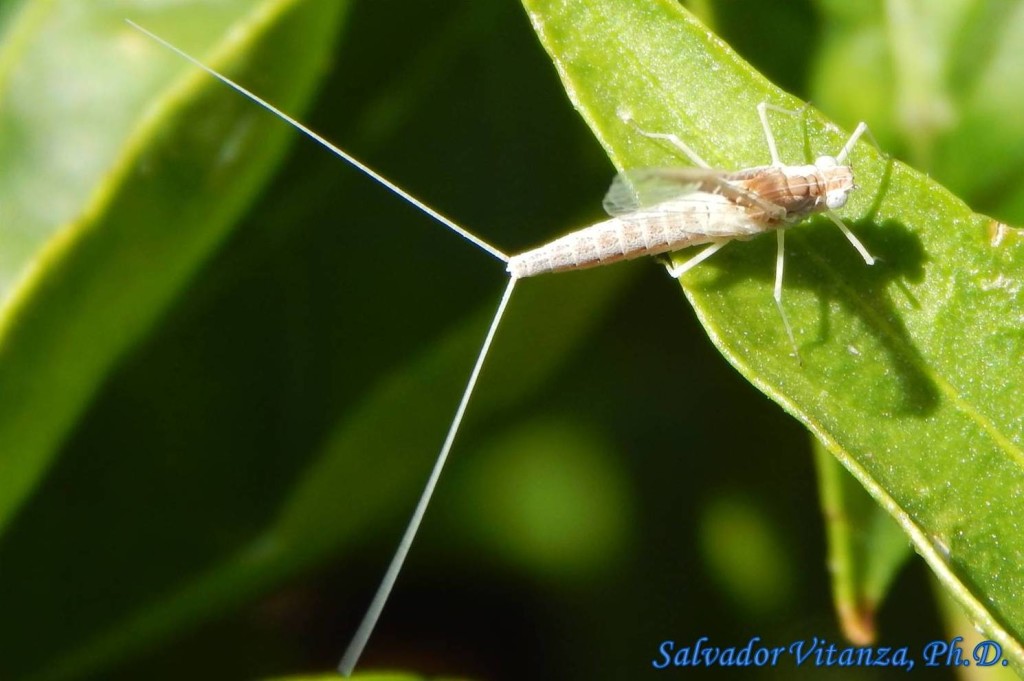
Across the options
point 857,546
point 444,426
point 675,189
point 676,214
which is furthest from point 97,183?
point 857,546

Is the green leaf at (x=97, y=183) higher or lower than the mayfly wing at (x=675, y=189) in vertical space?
lower

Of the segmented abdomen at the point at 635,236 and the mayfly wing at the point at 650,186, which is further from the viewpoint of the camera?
the segmented abdomen at the point at 635,236

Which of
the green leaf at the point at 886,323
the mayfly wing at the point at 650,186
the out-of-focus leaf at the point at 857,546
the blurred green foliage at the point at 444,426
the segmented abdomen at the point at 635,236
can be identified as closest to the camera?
the green leaf at the point at 886,323

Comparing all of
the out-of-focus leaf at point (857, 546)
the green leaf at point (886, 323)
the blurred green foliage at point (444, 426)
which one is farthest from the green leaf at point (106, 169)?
the out-of-focus leaf at point (857, 546)

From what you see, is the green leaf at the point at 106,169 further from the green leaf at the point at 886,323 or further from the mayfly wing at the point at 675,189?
the mayfly wing at the point at 675,189

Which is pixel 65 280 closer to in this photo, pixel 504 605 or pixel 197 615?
pixel 197 615

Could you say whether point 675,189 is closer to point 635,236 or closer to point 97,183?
point 635,236
